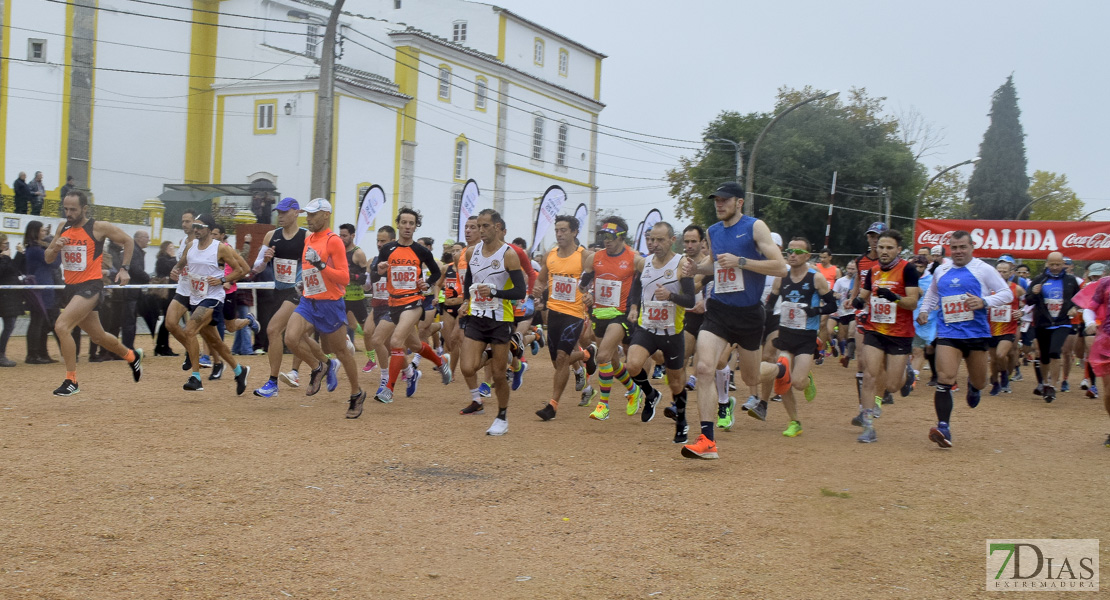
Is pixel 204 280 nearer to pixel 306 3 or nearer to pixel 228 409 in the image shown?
pixel 228 409

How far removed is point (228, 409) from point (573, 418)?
3.75m

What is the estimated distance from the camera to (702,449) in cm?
773

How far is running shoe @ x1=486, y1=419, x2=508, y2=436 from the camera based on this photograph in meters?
8.97

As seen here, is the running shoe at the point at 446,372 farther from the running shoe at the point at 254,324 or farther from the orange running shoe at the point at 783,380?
the orange running shoe at the point at 783,380

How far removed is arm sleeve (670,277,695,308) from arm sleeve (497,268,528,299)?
4.70ft

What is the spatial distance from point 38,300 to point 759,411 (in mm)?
10664

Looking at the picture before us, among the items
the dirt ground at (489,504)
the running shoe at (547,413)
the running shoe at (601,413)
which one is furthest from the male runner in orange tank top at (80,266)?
the running shoe at (601,413)

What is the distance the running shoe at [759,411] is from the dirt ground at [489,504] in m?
0.21

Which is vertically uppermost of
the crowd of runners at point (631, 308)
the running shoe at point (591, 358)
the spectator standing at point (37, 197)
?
the spectator standing at point (37, 197)

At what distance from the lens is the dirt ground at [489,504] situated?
15.8ft

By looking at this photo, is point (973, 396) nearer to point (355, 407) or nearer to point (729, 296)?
point (729, 296)

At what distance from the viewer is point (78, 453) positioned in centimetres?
734

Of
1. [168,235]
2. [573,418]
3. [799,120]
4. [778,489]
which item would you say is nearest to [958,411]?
[573,418]

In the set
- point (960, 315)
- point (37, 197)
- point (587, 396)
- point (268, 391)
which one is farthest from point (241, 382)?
point (37, 197)
